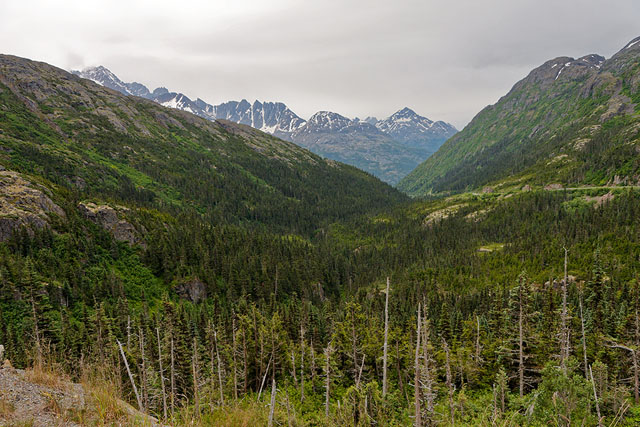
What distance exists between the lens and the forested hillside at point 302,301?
817 inches

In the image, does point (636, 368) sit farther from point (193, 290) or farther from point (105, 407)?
point (193, 290)

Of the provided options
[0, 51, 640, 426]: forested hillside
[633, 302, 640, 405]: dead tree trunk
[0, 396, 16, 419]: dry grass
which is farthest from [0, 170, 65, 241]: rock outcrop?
[633, 302, 640, 405]: dead tree trunk

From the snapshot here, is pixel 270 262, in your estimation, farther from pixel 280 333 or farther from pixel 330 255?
pixel 280 333

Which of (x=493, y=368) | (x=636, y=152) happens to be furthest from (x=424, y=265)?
(x=636, y=152)

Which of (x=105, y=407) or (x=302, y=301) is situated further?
(x=302, y=301)

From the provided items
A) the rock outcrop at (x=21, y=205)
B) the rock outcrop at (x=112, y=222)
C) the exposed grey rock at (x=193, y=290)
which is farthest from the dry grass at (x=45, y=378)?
the rock outcrop at (x=112, y=222)

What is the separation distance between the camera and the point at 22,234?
2596 inches

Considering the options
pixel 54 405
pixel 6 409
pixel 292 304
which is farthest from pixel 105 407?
pixel 292 304

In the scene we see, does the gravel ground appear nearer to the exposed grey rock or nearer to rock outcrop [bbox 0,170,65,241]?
the exposed grey rock

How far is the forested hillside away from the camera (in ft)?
68.1

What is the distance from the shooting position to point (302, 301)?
86125 millimetres

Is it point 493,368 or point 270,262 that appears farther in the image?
point 270,262

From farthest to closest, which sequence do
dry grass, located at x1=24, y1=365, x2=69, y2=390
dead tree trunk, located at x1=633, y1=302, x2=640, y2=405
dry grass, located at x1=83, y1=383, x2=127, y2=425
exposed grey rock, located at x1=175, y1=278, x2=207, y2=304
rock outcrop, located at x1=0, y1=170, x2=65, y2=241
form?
exposed grey rock, located at x1=175, y1=278, x2=207, y2=304 < rock outcrop, located at x1=0, y1=170, x2=65, y2=241 < dead tree trunk, located at x1=633, y1=302, x2=640, y2=405 < dry grass, located at x1=24, y1=365, x2=69, y2=390 < dry grass, located at x1=83, y1=383, x2=127, y2=425

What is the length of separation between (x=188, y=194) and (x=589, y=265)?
18819 cm
